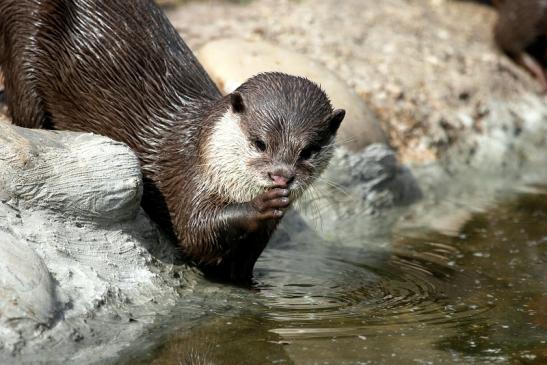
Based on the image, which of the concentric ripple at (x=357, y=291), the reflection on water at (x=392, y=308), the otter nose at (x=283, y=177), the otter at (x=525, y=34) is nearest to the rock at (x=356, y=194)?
the reflection on water at (x=392, y=308)

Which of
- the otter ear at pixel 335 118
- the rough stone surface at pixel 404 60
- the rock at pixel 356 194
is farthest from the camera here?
the rough stone surface at pixel 404 60

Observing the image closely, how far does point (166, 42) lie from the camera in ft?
15.4

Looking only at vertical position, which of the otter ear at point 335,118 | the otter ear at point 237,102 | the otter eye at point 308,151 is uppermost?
the otter ear at point 237,102

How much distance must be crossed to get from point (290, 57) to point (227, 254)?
7.03 feet

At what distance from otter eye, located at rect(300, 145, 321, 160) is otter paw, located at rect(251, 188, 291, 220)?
0.23m

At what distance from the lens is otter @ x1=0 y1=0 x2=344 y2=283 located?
4090 millimetres

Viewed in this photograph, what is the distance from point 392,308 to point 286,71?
7.20 ft

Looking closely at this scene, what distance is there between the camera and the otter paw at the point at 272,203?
3.94 meters

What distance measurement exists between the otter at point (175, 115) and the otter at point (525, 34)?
4.26 m

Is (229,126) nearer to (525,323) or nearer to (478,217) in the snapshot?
(525,323)

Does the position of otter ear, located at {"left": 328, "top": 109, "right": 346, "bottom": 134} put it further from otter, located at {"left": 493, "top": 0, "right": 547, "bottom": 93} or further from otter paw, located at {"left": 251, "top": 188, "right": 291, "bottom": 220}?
otter, located at {"left": 493, "top": 0, "right": 547, "bottom": 93}

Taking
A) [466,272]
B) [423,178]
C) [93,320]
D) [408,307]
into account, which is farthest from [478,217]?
[93,320]

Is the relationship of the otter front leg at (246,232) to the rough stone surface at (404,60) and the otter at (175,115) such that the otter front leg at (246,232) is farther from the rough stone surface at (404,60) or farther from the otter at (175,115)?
the rough stone surface at (404,60)

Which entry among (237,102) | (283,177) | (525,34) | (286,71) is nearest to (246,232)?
(283,177)
